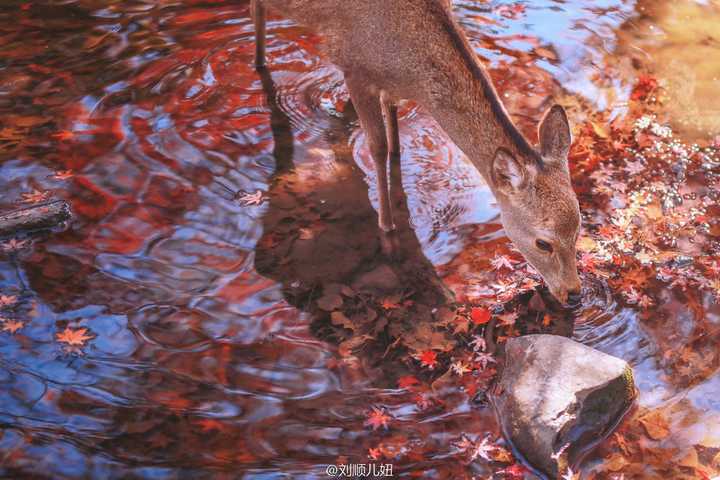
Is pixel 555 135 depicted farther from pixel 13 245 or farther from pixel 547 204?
pixel 13 245

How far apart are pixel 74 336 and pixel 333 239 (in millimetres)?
1945

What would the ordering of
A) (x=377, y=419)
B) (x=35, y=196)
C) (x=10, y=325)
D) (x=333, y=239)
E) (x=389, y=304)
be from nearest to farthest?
(x=377, y=419) < (x=10, y=325) < (x=389, y=304) < (x=333, y=239) < (x=35, y=196)

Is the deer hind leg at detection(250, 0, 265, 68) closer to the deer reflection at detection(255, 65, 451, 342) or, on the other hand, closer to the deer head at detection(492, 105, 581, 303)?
the deer reflection at detection(255, 65, 451, 342)

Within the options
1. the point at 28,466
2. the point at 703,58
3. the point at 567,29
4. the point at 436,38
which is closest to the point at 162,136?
the point at 436,38

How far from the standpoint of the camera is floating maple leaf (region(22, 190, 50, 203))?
5691mm

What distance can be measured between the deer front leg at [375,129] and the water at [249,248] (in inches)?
8.3

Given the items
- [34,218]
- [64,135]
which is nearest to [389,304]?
[34,218]

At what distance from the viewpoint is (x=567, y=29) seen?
317 inches

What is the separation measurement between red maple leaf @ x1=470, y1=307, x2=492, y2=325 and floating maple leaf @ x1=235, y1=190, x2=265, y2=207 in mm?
1955

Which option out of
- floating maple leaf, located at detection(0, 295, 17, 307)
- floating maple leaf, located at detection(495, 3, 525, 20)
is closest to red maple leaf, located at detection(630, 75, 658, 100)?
floating maple leaf, located at detection(495, 3, 525, 20)

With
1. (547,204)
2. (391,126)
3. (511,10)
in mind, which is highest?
(511,10)

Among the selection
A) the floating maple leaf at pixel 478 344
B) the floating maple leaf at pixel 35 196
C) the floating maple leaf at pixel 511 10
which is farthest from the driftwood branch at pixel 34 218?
the floating maple leaf at pixel 511 10

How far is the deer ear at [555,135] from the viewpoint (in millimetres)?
4645

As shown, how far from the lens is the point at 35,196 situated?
5.73 metres
